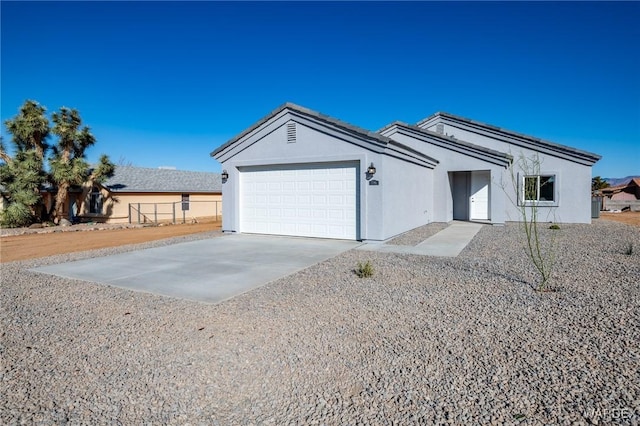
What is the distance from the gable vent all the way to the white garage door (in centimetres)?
91

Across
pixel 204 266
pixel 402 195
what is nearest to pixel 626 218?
pixel 402 195

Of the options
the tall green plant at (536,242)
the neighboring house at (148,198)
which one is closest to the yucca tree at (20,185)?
the neighboring house at (148,198)

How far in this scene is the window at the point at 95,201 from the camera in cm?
2378

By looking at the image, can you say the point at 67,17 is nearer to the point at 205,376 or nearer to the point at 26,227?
the point at 26,227

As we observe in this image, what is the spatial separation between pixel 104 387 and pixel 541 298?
224 inches

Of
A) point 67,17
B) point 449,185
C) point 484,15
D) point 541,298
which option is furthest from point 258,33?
point 541,298

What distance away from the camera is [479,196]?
17688mm

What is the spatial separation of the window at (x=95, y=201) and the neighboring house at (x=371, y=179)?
47.2 ft

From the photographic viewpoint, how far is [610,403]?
9.04 feet

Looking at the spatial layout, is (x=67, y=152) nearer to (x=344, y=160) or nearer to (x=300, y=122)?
(x=300, y=122)

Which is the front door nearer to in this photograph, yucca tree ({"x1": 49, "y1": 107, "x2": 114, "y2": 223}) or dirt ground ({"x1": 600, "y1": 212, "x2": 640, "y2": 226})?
dirt ground ({"x1": 600, "y1": 212, "x2": 640, "y2": 226})

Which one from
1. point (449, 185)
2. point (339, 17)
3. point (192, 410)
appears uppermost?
point (339, 17)

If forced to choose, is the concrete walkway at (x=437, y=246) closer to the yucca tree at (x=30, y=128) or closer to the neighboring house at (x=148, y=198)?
the neighboring house at (x=148, y=198)

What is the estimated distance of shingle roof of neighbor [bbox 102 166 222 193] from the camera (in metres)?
24.6
